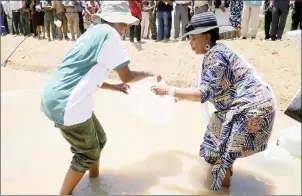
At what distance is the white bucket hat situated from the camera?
268cm

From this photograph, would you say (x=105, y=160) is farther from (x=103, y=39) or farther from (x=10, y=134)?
(x=103, y=39)

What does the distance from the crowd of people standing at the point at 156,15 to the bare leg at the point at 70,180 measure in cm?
440

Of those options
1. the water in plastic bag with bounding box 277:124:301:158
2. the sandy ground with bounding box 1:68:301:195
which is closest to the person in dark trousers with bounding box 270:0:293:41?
the sandy ground with bounding box 1:68:301:195

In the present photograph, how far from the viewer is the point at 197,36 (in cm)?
278

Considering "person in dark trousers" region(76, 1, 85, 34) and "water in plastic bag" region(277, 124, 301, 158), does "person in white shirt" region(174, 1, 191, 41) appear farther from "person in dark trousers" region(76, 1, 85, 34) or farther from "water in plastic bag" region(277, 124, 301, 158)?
"water in plastic bag" region(277, 124, 301, 158)

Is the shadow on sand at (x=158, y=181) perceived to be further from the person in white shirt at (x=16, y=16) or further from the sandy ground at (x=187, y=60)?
the person in white shirt at (x=16, y=16)

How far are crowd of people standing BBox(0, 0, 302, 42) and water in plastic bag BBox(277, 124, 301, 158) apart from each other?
9.83 ft

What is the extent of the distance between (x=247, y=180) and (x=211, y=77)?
1321 millimetres

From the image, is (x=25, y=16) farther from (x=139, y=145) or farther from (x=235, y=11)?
(x=139, y=145)

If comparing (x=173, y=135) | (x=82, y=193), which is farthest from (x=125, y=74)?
(x=173, y=135)

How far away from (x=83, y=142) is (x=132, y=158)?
120 centimetres

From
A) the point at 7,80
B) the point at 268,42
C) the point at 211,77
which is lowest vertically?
the point at 7,80

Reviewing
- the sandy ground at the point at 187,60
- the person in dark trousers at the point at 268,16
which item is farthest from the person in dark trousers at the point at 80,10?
the person in dark trousers at the point at 268,16

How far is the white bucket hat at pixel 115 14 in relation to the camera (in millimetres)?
2676
